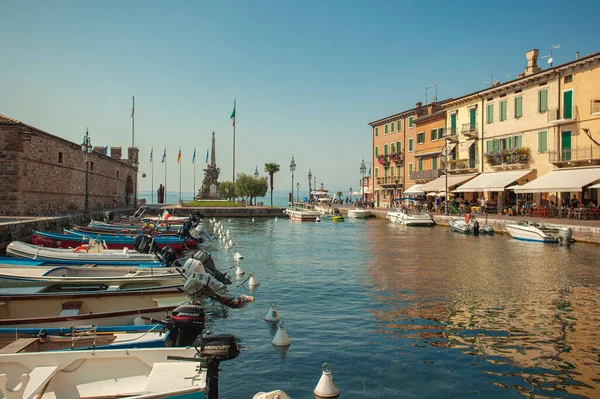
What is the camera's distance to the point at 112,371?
6988 mm

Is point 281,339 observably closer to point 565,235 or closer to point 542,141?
point 565,235

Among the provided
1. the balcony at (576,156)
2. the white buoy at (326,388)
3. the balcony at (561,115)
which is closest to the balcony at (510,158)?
the balcony at (576,156)

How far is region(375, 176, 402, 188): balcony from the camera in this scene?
206 feet

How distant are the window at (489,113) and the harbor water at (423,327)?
965 inches

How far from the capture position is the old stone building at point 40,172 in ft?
91.0

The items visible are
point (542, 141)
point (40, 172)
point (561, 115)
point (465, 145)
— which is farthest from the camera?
point (465, 145)

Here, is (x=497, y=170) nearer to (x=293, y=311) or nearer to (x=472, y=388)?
(x=293, y=311)

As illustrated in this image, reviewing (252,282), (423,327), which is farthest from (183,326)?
(252,282)

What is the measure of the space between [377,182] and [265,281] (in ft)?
176

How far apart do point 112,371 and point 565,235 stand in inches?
1116

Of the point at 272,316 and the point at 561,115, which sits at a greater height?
the point at 561,115

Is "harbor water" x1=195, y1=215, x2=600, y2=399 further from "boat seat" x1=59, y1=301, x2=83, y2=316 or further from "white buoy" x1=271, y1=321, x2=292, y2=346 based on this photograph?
"boat seat" x1=59, y1=301, x2=83, y2=316

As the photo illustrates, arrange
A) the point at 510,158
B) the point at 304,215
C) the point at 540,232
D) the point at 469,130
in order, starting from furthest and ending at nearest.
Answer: the point at 304,215 → the point at 469,130 → the point at 510,158 → the point at 540,232

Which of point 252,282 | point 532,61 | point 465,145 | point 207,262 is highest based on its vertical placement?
point 532,61
